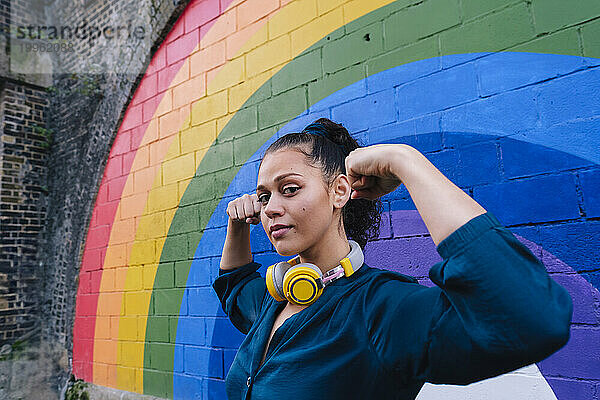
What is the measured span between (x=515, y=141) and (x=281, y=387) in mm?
1396

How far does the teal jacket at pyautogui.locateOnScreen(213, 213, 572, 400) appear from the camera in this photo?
2.73 feet

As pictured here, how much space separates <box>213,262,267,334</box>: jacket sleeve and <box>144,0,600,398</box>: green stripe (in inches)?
48.8

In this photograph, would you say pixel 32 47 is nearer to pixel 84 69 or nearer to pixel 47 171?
pixel 84 69

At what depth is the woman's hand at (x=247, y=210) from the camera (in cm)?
166

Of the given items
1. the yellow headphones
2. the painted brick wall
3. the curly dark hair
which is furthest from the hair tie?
the painted brick wall

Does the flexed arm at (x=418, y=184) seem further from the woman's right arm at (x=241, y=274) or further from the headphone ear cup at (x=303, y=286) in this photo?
the woman's right arm at (x=241, y=274)

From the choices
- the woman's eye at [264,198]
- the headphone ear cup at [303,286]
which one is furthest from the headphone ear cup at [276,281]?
the woman's eye at [264,198]

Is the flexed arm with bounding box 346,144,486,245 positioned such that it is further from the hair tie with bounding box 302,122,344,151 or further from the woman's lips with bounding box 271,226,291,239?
the hair tie with bounding box 302,122,344,151

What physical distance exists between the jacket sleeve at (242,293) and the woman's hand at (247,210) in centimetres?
24

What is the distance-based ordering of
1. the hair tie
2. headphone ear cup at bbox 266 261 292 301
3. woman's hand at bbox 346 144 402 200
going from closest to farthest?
woman's hand at bbox 346 144 402 200 < headphone ear cup at bbox 266 261 292 301 < the hair tie

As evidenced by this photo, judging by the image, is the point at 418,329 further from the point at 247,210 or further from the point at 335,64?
the point at 335,64

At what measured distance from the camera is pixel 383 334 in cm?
106
